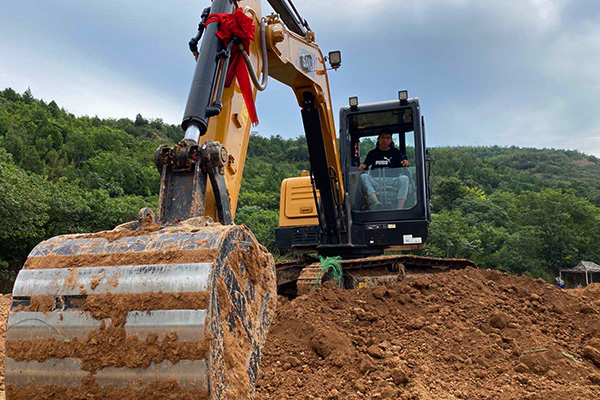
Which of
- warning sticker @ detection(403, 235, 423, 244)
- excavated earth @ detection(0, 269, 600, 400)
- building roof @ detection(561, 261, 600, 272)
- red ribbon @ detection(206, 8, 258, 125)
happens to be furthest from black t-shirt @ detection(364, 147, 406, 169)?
building roof @ detection(561, 261, 600, 272)

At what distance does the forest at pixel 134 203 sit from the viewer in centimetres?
1541

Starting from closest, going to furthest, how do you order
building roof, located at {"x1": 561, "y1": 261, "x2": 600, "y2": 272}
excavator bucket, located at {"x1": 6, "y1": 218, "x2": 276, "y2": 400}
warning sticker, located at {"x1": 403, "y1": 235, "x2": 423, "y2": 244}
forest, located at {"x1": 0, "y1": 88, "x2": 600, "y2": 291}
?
excavator bucket, located at {"x1": 6, "y1": 218, "x2": 276, "y2": 400} → warning sticker, located at {"x1": 403, "y1": 235, "x2": 423, "y2": 244} → forest, located at {"x1": 0, "y1": 88, "x2": 600, "y2": 291} → building roof, located at {"x1": 561, "y1": 261, "x2": 600, "y2": 272}

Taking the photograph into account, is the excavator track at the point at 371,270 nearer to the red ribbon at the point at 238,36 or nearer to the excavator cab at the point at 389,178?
the excavator cab at the point at 389,178

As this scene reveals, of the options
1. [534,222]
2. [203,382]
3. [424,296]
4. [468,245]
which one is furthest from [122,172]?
[203,382]

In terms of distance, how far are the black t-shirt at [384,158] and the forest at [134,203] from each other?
11.3 metres

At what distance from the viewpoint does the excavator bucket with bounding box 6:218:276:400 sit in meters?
1.77

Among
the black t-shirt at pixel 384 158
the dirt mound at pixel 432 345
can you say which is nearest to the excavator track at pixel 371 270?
the dirt mound at pixel 432 345

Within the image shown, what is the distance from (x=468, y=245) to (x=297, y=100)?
20.2 meters

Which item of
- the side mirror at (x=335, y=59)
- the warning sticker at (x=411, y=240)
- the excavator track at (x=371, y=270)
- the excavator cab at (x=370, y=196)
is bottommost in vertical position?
the excavator track at (x=371, y=270)

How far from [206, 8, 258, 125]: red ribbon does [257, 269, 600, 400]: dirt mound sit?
1.85m

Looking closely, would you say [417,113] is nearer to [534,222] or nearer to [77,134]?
[534,222]

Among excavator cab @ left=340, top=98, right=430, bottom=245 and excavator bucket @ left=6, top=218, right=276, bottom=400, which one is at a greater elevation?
excavator cab @ left=340, top=98, right=430, bottom=245

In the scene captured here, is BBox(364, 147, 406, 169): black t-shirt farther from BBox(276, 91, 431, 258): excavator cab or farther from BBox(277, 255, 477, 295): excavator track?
BBox(277, 255, 477, 295): excavator track

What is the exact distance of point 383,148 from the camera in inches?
258
